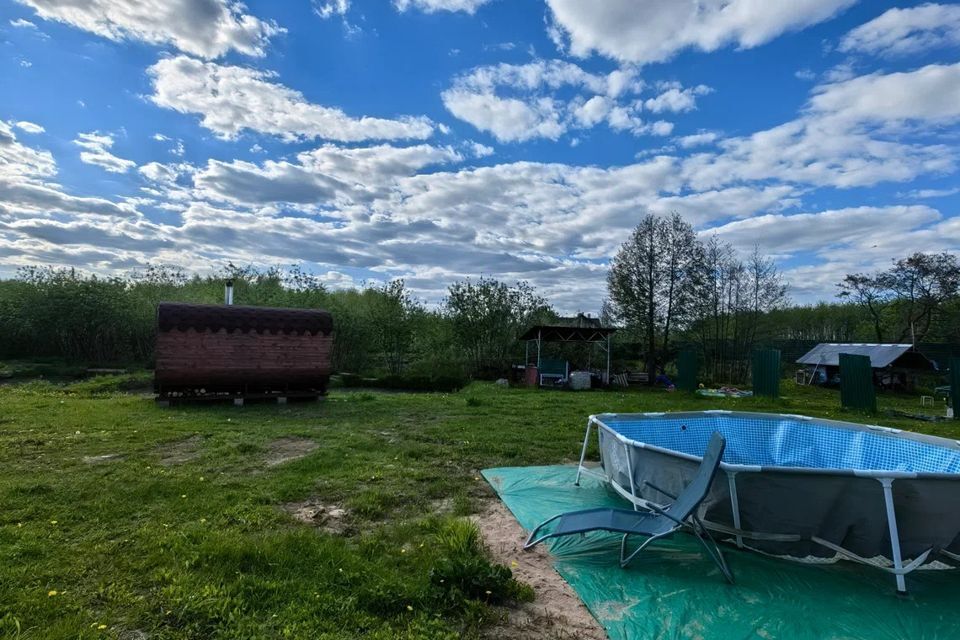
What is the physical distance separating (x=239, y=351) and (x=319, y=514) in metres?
6.77

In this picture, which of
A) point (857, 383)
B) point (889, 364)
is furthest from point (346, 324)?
point (889, 364)

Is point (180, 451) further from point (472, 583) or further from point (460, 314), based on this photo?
point (460, 314)

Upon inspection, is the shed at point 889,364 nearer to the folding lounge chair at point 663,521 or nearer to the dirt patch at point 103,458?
the folding lounge chair at point 663,521

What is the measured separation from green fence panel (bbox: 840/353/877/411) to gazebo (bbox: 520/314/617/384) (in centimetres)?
669

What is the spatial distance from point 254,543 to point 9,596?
1.15 m

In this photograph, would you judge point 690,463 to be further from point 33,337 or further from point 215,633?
point 33,337

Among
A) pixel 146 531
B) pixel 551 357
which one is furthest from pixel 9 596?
pixel 551 357

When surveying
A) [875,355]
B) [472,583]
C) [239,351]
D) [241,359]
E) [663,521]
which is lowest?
[472,583]

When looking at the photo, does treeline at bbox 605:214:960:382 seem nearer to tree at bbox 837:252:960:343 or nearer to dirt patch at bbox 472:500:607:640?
tree at bbox 837:252:960:343

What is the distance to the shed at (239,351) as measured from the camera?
30.1 ft

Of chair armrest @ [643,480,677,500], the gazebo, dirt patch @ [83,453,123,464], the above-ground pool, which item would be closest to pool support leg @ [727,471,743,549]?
the above-ground pool

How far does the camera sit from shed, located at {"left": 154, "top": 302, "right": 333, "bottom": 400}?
9.18 m

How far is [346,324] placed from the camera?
17.8 metres

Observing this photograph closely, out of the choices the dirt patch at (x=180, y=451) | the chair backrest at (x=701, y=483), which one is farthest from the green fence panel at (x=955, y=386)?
the dirt patch at (x=180, y=451)
